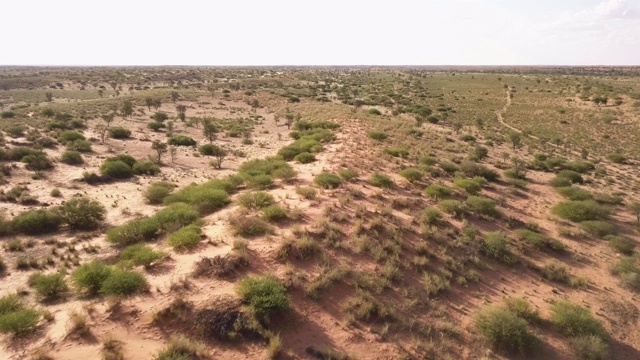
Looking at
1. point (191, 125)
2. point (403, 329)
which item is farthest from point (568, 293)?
point (191, 125)

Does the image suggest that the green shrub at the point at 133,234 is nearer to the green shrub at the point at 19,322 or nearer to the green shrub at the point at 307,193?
the green shrub at the point at 19,322

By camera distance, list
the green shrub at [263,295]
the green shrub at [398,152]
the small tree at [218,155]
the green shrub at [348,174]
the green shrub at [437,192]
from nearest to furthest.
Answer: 1. the green shrub at [263,295]
2. the green shrub at [437,192]
3. the green shrub at [348,174]
4. the green shrub at [398,152]
5. the small tree at [218,155]

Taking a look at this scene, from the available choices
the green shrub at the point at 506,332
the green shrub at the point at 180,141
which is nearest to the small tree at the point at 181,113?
the green shrub at the point at 180,141

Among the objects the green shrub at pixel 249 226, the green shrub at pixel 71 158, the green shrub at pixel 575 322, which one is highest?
the green shrub at pixel 249 226

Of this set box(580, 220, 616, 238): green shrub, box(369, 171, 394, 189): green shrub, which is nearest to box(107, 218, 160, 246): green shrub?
box(369, 171, 394, 189): green shrub

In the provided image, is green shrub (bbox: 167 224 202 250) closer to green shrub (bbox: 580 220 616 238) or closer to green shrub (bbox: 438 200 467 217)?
green shrub (bbox: 438 200 467 217)

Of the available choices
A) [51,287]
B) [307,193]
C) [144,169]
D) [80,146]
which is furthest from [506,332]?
[80,146]

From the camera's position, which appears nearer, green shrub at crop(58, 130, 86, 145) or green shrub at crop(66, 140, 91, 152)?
green shrub at crop(66, 140, 91, 152)
